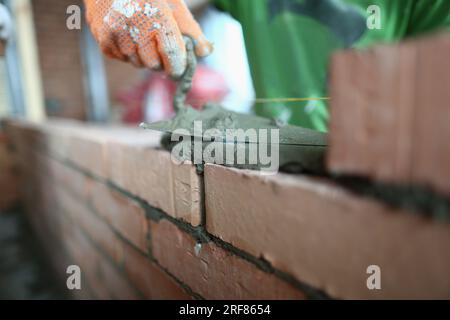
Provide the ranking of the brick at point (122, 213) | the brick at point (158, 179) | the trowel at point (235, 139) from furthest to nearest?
1. the brick at point (122, 213)
2. the brick at point (158, 179)
3. the trowel at point (235, 139)

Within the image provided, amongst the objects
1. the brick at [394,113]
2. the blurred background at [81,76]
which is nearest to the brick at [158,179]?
the brick at [394,113]

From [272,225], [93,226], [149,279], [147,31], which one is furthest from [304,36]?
[93,226]

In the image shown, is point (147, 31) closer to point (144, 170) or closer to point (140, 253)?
point (144, 170)

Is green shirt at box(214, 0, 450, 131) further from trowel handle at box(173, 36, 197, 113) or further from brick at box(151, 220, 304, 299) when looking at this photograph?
brick at box(151, 220, 304, 299)

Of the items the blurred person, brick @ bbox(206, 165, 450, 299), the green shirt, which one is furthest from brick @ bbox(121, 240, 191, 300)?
the green shirt

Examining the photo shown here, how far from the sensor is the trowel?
0.50 metres

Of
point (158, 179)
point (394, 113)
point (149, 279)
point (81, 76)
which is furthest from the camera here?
point (81, 76)

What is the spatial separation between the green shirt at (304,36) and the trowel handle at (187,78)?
0.54 metres

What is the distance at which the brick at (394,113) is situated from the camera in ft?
0.91

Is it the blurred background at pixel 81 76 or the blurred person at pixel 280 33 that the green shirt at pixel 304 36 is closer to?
the blurred person at pixel 280 33

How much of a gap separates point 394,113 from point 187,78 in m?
0.60

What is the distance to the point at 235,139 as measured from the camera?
58 cm

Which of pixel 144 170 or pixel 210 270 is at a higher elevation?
pixel 144 170
